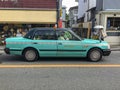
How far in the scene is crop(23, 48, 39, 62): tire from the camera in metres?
11.9

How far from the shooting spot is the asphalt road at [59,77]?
741 centimetres

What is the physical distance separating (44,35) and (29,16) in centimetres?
839

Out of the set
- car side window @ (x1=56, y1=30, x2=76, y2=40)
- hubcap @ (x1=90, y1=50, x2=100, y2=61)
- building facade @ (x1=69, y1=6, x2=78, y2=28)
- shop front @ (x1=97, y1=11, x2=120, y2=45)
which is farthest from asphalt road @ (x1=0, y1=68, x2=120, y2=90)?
building facade @ (x1=69, y1=6, x2=78, y2=28)

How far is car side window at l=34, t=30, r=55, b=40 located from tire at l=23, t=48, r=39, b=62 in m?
0.62

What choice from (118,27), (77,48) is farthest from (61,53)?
(118,27)

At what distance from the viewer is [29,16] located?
20219mm

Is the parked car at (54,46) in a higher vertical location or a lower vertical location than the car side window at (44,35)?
lower

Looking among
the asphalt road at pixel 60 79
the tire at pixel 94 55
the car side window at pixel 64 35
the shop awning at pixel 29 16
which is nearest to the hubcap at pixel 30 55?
the car side window at pixel 64 35

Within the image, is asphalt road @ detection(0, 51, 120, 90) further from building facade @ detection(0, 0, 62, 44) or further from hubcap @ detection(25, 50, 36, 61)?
building facade @ detection(0, 0, 62, 44)

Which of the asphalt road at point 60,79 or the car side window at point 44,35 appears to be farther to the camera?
the car side window at point 44,35

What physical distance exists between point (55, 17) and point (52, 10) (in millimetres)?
562

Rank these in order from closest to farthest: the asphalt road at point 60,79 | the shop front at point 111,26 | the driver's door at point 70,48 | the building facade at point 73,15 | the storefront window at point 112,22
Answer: the asphalt road at point 60,79
the driver's door at point 70,48
the shop front at point 111,26
the storefront window at point 112,22
the building facade at point 73,15

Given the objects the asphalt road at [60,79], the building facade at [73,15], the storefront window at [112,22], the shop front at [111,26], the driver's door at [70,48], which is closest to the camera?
the asphalt road at [60,79]

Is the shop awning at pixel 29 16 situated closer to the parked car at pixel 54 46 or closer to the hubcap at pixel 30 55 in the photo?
the parked car at pixel 54 46
